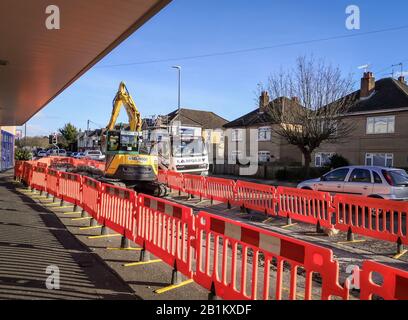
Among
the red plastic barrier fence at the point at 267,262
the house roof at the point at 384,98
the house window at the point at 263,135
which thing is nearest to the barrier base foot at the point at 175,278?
the red plastic barrier fence at the point at 267,262

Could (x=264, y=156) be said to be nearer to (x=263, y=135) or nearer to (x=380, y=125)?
(x=263, y=135)

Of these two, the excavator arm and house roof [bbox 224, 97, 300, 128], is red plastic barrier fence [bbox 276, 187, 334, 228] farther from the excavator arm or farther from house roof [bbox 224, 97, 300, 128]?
house roof [bbox 224, 97, 300, 128]

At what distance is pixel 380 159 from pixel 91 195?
26665mm

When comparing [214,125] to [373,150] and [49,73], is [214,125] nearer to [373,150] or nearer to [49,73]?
[373,150]

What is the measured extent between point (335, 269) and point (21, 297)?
3550 mm

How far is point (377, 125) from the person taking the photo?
30.8m

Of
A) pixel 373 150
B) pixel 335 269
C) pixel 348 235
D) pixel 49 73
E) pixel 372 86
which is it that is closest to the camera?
pixel 335 269

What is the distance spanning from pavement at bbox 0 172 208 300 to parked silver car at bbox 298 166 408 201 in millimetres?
7728

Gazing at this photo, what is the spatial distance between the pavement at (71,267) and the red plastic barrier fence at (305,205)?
4768mm

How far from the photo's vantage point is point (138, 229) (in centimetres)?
691

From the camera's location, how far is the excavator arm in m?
17.5

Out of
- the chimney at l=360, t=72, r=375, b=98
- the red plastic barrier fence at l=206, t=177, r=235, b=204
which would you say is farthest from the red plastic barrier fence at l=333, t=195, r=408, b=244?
the chimney at l=360, t=72, r=375, b=98

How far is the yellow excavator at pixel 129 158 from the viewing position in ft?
50.6
